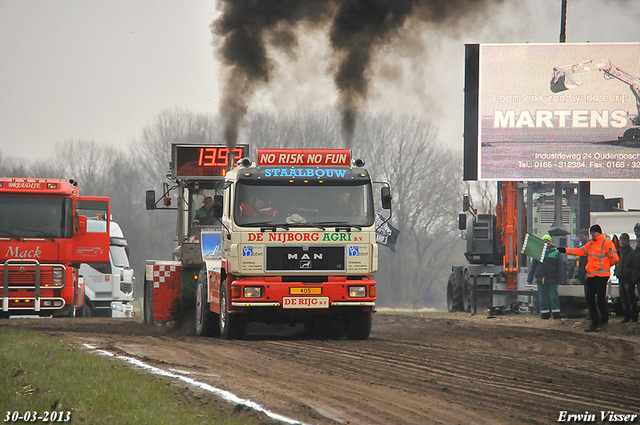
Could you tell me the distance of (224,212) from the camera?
46.6ft

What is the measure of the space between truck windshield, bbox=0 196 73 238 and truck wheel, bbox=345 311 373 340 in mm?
Answer: 8022

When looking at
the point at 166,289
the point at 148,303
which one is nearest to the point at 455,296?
the point at 148,303

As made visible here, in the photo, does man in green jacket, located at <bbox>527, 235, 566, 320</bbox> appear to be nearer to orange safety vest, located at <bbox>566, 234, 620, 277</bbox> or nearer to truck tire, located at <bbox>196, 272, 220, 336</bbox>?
orange safety vest, located at <bbox>566, 234, 620, 277</bbox>

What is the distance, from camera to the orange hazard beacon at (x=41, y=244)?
19.2 meters

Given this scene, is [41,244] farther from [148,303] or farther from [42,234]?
[148,303]

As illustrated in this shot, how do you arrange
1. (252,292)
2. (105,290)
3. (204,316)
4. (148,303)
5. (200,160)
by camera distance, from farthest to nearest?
(105,290) → (148,303) → (200,160) → (204,316) → (252,292)

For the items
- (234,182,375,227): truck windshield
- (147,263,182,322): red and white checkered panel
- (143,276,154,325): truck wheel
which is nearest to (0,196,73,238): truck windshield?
(143,276,154,325): truck wheel

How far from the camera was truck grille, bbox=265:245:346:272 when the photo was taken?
44.0 ft

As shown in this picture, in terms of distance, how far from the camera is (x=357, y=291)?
13578mm

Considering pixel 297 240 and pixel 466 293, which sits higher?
pixel 297 240

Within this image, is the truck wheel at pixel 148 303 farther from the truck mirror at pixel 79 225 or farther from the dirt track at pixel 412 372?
the truck mirror at pixel 79 225

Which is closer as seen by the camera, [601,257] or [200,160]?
[601,257]

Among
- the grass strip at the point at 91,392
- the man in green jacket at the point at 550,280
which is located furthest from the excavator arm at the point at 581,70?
the grass strip at the point at 91,392

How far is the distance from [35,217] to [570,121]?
14784mm
